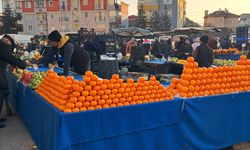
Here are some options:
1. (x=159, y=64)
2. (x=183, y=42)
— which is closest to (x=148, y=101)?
(x=159, y=64)

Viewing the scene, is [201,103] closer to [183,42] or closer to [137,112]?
[137,112]

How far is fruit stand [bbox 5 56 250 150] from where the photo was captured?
12.8 ft

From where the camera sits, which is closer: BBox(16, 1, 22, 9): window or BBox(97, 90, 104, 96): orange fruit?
BBox(97, 90, 104, 96): orange fruit

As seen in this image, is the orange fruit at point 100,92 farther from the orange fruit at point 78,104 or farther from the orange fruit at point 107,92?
the orange fruit at point 78,104

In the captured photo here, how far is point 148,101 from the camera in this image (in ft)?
14.3

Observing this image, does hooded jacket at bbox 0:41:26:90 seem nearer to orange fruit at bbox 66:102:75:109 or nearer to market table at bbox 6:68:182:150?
market table at bbox 6:68:182:150

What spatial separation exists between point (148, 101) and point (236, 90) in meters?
1.67

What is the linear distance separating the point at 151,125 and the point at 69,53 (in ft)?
6.42

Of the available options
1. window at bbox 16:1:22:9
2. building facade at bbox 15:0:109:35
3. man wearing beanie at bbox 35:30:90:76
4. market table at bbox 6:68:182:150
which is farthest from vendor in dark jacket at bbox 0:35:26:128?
window at bbox 16:1:22:9

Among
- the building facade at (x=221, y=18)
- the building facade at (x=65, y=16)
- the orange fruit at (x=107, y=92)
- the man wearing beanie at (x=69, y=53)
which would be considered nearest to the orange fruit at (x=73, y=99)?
the orange fruit at (x=107, y=92)

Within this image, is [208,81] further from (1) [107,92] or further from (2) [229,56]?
(2) [229,56]

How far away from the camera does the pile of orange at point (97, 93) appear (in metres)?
3.99

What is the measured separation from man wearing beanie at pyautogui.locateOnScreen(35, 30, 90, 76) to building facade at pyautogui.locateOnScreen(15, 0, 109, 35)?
243 ft

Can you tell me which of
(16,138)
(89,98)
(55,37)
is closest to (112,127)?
(89,98)
